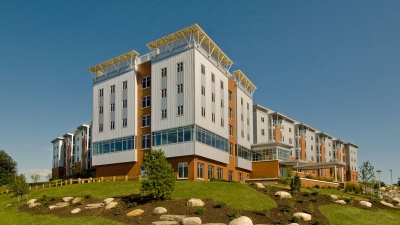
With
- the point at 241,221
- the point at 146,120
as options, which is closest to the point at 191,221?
the point at 241,221

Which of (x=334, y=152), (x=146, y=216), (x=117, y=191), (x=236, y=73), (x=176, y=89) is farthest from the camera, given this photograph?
(x=334, y=152)

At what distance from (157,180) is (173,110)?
18.5 meters

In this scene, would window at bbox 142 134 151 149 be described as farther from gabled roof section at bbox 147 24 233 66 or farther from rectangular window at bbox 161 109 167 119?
gabled roof section at bbox 147 24 233 66

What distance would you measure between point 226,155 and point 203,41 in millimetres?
16258

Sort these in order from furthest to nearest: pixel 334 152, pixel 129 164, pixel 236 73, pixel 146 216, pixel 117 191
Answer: pixel 334 152 < pixel 236 73 < pixel 129 164 < pixel 117 191 < pixel 146 216

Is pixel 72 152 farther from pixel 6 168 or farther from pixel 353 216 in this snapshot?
pixel 353 216

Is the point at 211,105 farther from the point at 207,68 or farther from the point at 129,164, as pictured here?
the point at 129,164

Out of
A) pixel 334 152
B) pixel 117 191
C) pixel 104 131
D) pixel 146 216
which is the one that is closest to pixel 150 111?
pixel 104 131

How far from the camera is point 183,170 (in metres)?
46.0

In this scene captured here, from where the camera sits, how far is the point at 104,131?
179 feet

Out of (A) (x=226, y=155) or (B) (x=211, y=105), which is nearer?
(B) (x=211, y=105)

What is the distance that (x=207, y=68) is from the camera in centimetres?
4988

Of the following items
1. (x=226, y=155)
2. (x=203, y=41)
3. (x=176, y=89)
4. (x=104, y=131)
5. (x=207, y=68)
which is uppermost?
(x=203, y=41)

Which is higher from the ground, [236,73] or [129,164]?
[236,73]
